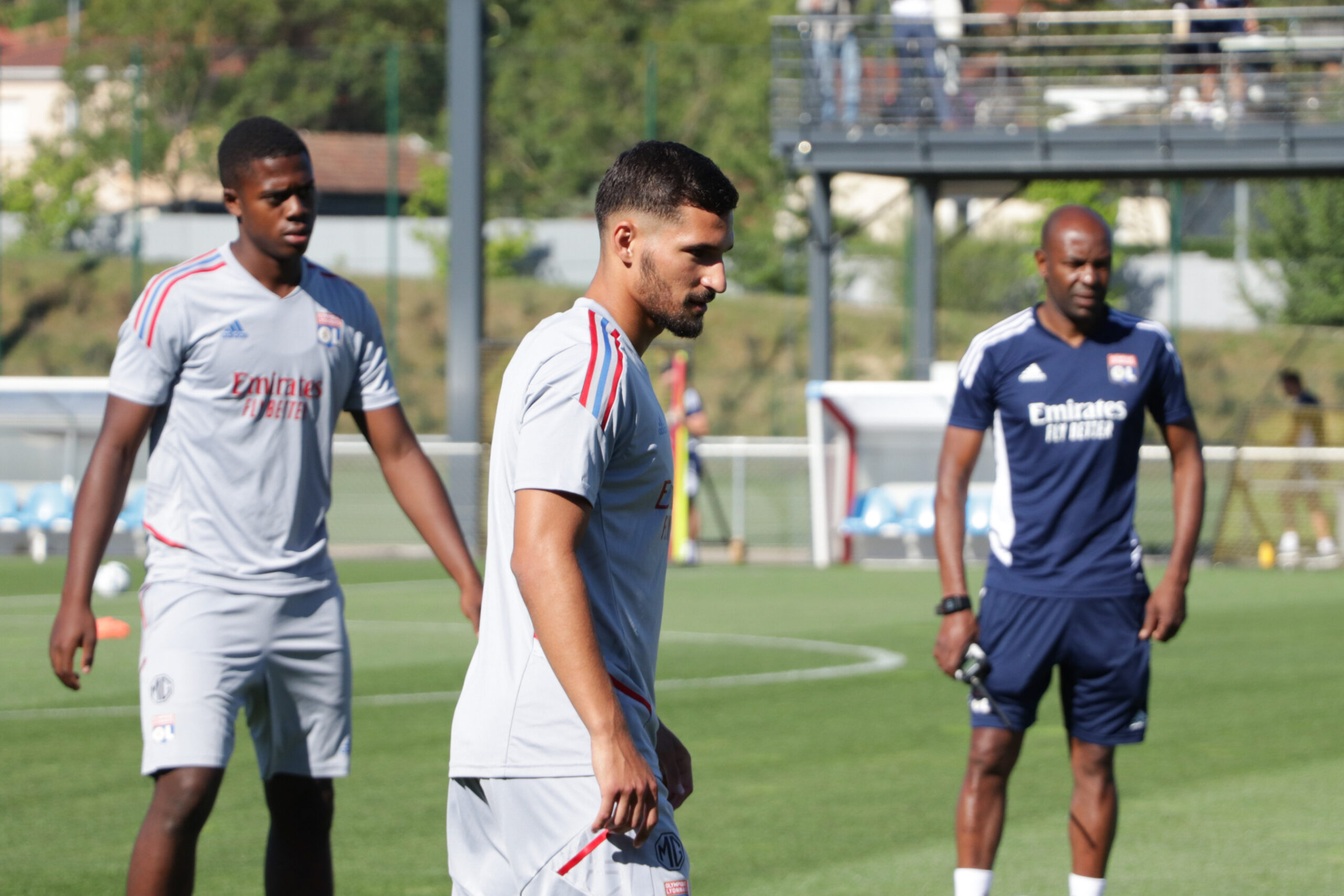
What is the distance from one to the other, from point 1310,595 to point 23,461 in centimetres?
1441

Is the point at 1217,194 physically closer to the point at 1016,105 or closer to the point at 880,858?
the point at 1016,105

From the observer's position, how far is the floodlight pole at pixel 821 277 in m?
24.2

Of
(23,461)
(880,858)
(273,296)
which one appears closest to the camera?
(273,296)

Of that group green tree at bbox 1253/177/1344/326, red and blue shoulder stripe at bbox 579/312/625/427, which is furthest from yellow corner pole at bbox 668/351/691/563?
green tree at bbox 1253/177/1344/326

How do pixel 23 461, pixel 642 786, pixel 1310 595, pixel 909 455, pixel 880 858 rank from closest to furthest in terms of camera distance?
1. pixel 642 786
2. pixel 880 858
3. pixel 1310 595
4. pixel 909 455
5. pixel 23 461

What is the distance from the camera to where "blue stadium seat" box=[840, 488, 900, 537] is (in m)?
19.5

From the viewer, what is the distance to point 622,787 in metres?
3.07

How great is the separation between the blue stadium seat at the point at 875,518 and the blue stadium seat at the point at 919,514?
0.33 feet

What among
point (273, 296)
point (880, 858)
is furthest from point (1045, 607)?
point (273, 296)

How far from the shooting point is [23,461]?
21984 millimetres

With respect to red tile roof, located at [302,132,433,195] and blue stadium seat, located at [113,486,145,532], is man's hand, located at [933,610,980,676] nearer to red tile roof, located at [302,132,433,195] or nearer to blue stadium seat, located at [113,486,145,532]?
blue stadium seat, located at [113,486,145,532]

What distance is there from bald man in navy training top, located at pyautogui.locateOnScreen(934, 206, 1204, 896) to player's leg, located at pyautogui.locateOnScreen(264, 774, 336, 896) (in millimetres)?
1909

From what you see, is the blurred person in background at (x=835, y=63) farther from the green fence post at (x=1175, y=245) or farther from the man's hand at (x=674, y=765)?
the man's hand at (x=674, y=765)

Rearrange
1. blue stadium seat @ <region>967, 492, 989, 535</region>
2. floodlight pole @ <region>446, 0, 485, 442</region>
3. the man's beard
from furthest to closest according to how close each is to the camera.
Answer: floodlight pole @ <region>446, 0, 485, 442</region> < blue stadium seat @ <region>967, 492, 989, 535</region> < the man's beard
